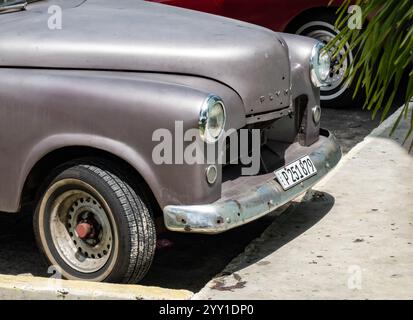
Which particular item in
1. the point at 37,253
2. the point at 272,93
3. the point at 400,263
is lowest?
the point at 37,253

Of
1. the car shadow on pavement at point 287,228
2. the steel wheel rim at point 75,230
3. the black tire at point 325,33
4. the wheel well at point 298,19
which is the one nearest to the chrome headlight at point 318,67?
the car shadow on pavement at point 287,228

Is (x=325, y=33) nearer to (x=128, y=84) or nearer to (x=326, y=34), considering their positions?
(x=326, y=34)

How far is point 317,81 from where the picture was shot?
5.48m

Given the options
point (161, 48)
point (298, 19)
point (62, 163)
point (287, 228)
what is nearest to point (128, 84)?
point (161, 48)

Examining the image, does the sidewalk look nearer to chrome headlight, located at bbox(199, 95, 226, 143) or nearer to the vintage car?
the vintage car

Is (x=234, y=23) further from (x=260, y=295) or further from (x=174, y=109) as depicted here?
(x=260, y=295)

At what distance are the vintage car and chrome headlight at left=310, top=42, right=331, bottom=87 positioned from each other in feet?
1.44

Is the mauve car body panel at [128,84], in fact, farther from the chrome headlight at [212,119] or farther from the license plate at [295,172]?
the license plate at [295,172]

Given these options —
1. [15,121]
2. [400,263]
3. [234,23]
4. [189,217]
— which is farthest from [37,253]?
[400,263]

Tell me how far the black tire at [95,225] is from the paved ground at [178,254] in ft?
1.08

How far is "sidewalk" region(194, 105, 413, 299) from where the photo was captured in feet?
14.5

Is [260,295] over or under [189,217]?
under

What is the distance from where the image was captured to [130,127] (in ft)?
14.3

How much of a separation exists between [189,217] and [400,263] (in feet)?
3.70
